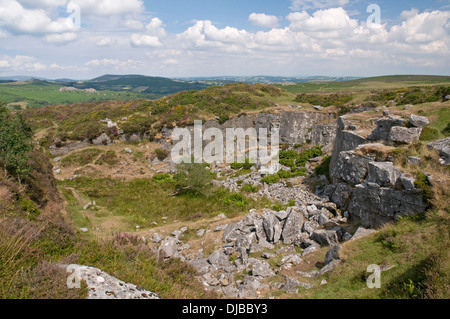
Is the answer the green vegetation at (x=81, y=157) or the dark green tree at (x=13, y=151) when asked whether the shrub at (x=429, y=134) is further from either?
the green vegetation at (x=81, y=157)

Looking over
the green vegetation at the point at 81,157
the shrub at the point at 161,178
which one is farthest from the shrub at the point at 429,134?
the green vegetation at the point at 81,157

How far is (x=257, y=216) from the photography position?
622 inches

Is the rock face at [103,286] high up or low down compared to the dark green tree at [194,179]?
up

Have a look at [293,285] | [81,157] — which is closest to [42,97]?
[81,157]

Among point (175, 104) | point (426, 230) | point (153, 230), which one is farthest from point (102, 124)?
point (426, 230)

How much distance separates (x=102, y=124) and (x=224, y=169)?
23.6 m

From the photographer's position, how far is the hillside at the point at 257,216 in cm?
733

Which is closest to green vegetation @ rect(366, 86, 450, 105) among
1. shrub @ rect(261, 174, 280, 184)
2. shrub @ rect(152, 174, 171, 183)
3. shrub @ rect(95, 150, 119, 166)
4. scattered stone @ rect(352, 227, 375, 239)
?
shrub @ rect(261, 174, 280, 184)

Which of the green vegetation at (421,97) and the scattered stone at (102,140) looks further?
the scattered stone at (102,140)

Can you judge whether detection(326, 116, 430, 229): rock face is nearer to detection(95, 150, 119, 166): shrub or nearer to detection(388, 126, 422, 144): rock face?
detection(388, 126, 422, 144): rock face

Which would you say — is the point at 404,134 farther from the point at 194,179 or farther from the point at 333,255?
the point at 194,179

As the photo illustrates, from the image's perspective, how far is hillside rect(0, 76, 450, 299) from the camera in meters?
7.33

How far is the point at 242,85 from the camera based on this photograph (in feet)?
173

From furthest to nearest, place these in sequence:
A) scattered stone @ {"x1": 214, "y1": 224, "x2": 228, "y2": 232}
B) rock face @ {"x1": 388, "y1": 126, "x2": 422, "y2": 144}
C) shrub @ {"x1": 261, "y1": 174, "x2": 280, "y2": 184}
→ shrub @ {"x1": 261, "y1": 174, "x2": 280, "y2": 184}, scattered stone @ {"x1": 214, "y1": 224, "x2": 228, "y2": 232}, rock face @ {"x1": 388, "y1": 126, "x2": 422, "y2": 144}
